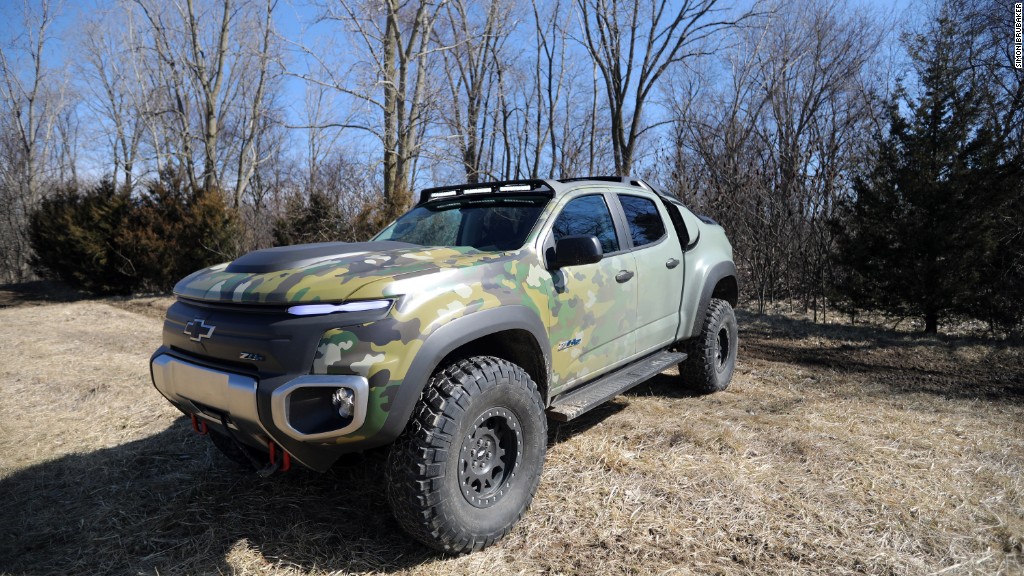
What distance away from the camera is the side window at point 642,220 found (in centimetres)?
392

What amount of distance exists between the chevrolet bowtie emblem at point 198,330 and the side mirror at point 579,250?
167 centimetres

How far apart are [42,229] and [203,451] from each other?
17.0 m

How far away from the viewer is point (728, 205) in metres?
10.8

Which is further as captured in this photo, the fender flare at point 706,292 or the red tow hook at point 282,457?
the fender flare at point 706,292

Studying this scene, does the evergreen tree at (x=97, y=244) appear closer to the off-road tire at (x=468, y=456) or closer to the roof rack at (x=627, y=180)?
the roof rack at (x=627, y=180)

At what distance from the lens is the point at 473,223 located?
3551 millimetres

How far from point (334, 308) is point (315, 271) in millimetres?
295

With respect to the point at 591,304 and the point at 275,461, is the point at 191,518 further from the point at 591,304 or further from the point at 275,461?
the point at 591,304

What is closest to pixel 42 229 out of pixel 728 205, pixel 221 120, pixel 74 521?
pixel 221 120

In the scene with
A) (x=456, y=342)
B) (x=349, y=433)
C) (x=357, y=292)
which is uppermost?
(x=357, y=292)

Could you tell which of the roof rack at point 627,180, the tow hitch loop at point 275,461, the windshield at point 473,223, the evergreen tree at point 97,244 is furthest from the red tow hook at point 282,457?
the evergreen tree at point 97,244

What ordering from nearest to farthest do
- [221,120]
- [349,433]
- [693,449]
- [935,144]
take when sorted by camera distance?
1. [349,433]
2. [693,449]
3. [935,144]
4. [221,120]

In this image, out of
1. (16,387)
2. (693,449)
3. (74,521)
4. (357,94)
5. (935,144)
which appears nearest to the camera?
(74,521)

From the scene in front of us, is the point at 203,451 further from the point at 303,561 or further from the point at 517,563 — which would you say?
the point at 517,563
